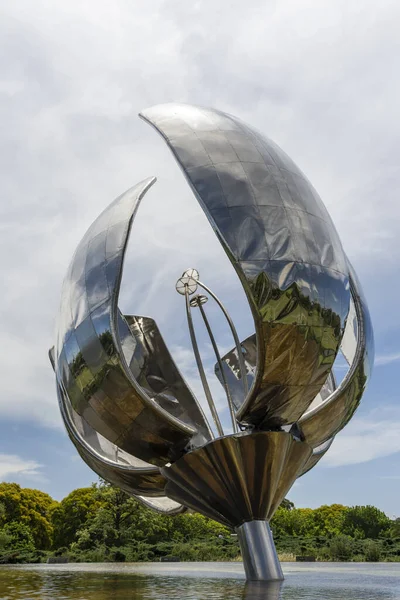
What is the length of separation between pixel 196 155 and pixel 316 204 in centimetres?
194

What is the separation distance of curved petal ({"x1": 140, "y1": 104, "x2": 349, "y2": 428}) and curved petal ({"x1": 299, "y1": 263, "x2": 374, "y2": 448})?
907 millimetres

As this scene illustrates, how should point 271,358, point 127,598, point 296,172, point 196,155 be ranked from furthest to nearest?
1. point 296,172
2. point 196,155
3. point 271,358
4. point 127,598

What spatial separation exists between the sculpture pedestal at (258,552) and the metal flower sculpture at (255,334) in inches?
0.7

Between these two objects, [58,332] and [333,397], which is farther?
[58,332]

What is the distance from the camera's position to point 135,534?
1156 inches

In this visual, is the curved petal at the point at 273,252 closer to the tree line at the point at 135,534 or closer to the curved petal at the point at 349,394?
the curved petal at the point at 349,394

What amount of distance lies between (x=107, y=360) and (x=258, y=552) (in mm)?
3451

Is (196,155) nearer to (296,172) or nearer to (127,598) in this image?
(296,172)

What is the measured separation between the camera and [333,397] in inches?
376

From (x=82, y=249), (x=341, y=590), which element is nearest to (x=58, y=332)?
(x=82, y=249)

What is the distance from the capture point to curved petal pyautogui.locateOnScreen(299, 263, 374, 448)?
958cm

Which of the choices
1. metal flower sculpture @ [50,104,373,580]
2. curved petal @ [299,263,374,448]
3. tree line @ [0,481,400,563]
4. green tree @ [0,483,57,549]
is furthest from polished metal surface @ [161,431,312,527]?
green tree @ [0,483,57,549]

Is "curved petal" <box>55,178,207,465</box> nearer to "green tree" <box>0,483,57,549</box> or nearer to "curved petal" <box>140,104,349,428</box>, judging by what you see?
"curved petal" <box>140,104,349,428</box>

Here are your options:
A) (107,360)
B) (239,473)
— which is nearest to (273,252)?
(107,360)
